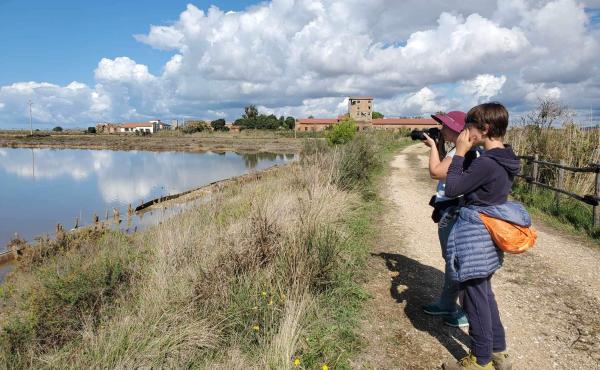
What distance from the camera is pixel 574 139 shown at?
9.73 m

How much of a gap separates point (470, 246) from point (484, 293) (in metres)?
0.36

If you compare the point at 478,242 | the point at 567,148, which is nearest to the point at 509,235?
the point at 478,242

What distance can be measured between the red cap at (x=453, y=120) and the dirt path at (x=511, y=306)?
183 cm

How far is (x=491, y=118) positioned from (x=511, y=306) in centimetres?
240

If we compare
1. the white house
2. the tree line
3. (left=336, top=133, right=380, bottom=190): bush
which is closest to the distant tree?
the tree line

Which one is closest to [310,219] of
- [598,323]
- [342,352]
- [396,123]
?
[342,352]

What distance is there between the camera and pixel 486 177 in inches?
94.7

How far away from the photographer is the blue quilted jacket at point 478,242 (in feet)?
8.09

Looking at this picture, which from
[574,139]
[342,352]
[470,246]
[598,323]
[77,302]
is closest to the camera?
[470,246]

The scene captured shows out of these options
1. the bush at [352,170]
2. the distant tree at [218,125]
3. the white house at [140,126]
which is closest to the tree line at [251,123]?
the distant tree at [218,125]

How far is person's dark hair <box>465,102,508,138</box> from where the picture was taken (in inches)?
94.8

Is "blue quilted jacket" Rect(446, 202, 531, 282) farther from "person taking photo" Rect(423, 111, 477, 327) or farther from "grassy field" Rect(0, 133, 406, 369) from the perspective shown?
"grassy field" Rect(0, 133, 406, 369)

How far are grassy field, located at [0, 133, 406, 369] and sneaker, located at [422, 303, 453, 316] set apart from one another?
66 cm

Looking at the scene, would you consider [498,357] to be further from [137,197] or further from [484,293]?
[137,197]
